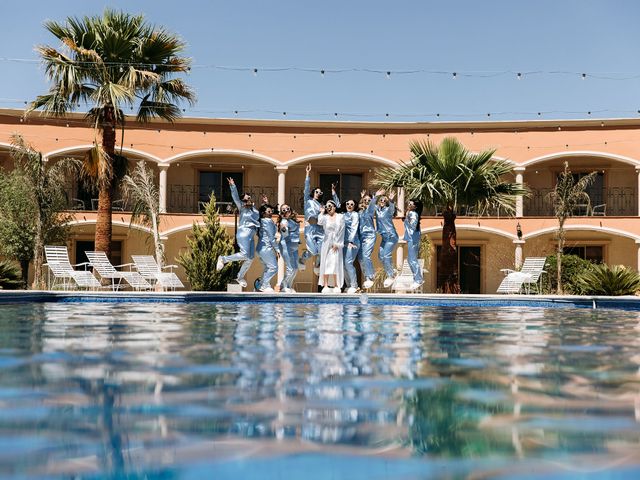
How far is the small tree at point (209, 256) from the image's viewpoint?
2047 cm

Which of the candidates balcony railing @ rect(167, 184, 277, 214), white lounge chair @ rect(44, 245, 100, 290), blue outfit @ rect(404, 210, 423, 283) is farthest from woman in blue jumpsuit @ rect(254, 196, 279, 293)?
balcony railing @ rect(167, 184, 277, 214)

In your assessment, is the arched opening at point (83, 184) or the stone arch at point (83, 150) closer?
the stone arch at point (83, 150)

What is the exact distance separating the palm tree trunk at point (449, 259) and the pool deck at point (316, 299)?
8.40 feet

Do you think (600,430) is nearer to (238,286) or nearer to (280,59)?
(238,286)

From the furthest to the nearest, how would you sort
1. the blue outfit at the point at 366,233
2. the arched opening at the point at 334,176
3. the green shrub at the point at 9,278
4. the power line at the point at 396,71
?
the arched opening at the point at 334,176
the power line at the point at 396,71
the green shrub at the point at 9,278
the blue outfit at the point at 366,233

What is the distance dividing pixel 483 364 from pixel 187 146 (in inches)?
864

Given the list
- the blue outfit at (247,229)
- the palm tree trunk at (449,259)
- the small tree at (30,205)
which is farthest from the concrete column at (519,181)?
the small tree at (30,205)

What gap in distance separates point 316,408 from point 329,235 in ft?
38.6

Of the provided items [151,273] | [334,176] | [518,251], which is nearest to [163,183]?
[334,176]

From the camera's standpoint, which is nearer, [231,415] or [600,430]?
[600,430]

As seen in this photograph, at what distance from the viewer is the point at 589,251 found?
26.9 m

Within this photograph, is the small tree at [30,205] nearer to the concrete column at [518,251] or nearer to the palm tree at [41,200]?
the palm tree at [41,200]

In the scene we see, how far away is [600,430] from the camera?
2.91 meters

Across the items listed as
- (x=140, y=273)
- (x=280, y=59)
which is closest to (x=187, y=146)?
(x=280, y=59)
